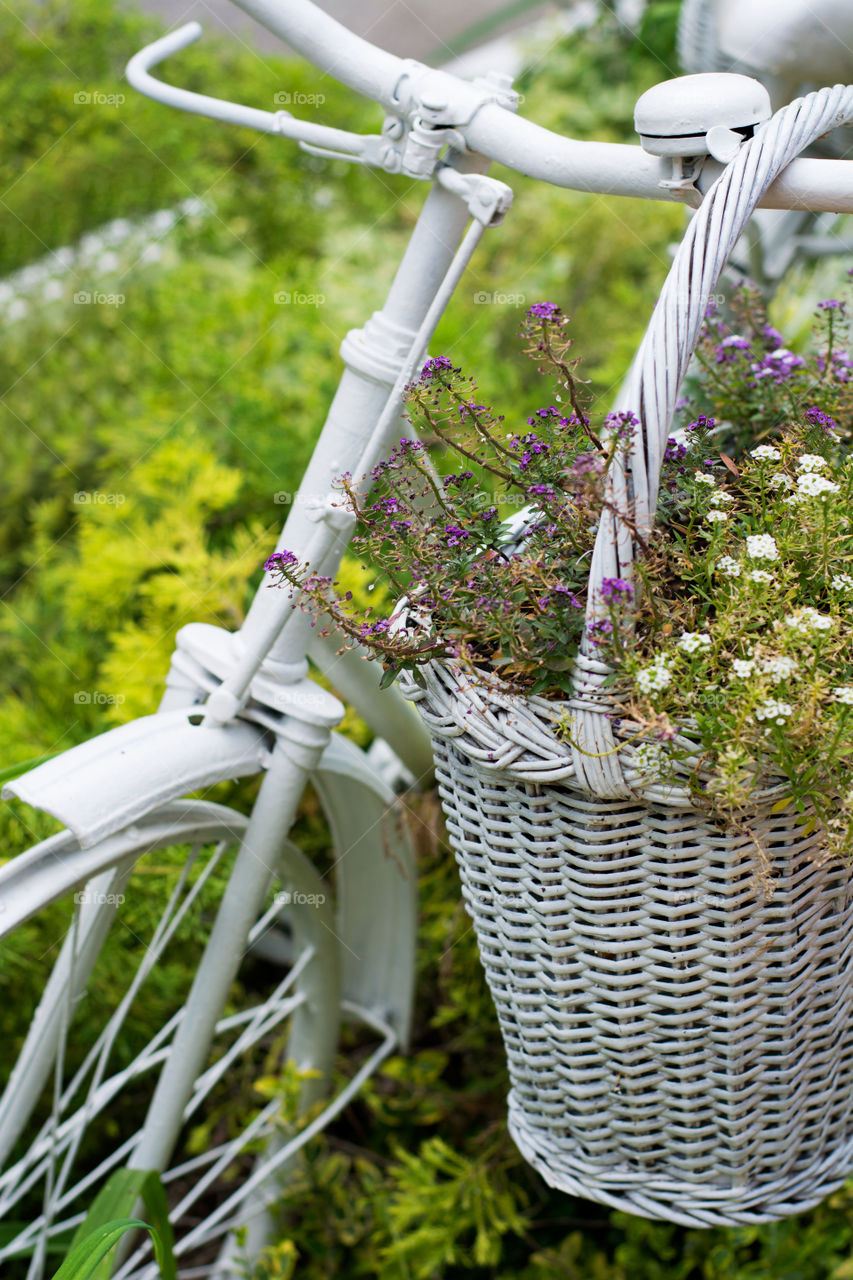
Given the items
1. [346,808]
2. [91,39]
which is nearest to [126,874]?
[346,808]

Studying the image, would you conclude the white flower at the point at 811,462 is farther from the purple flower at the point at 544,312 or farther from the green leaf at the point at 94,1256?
the green leaf at the point at 94,1256

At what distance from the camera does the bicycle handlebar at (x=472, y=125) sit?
0.69 meters

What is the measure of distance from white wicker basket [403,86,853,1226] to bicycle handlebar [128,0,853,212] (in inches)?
1.6

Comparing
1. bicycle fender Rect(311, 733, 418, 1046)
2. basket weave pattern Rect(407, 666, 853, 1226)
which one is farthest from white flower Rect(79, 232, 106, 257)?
basket weave pattern Rect(407, 666, 853, 1226)

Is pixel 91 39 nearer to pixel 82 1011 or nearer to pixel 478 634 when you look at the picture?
pixel 82 1011

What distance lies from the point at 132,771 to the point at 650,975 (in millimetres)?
424

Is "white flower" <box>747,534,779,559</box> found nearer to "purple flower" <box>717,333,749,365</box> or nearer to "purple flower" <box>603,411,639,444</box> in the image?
"purple flower" <box>603,411,639,444</box>

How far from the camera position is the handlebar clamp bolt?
686 mm

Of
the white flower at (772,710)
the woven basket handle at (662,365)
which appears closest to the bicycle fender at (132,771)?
the woven basket handle at (662,365)

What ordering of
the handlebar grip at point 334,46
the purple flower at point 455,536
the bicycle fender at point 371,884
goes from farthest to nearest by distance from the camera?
the bicycle fender at point 371,884, the handlebar grip at point 334,46, the purple flower at point 455,536

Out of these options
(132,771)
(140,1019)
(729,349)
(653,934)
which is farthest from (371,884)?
(729,349)

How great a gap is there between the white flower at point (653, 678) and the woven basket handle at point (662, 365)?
3 cm

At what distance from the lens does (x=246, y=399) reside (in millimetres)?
1850

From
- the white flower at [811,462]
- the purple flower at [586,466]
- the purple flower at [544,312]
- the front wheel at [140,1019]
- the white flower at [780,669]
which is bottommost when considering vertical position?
the front wheel at [140,1019]
